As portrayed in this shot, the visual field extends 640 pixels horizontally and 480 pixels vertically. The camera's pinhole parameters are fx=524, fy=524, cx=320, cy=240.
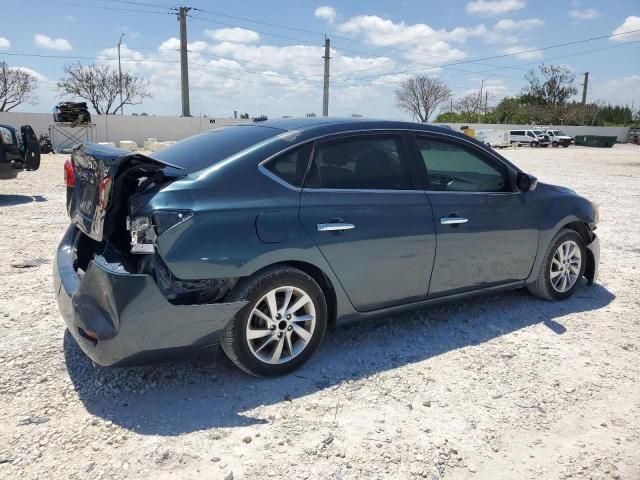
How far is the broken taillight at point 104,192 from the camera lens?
2.95 m

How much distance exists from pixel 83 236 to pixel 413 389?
8.24ft

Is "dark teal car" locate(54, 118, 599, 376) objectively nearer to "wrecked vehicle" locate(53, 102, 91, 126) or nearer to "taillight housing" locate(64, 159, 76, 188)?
"taillight housing" locate(64, 159, 76, 188)

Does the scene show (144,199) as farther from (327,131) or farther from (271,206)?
(327,131)

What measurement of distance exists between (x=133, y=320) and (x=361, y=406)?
1.39 m

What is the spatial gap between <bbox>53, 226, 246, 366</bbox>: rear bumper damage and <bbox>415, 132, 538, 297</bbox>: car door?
5.69 ft

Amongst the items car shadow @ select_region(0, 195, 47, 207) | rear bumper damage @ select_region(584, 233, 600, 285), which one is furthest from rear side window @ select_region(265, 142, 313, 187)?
car shadow @ select_region(0, 195, 47, 207)

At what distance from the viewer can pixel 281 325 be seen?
129 inches

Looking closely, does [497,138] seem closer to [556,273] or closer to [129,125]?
[129,125]

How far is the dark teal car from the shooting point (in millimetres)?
2914

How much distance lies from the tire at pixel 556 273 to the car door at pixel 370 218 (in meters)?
1.47

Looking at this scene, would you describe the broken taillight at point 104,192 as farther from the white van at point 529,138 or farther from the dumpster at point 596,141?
the dumpster at point 596,141

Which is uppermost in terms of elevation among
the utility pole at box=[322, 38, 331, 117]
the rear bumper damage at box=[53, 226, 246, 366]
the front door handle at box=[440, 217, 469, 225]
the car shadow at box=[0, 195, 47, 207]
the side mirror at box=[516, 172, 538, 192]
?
the utility pole at box=[322, 38, 331, 117]

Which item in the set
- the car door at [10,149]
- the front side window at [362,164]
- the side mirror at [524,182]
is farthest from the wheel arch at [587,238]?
the car door at [10,149]

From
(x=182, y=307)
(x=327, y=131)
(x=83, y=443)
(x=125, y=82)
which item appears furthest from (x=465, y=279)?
(x=125, y=82)
